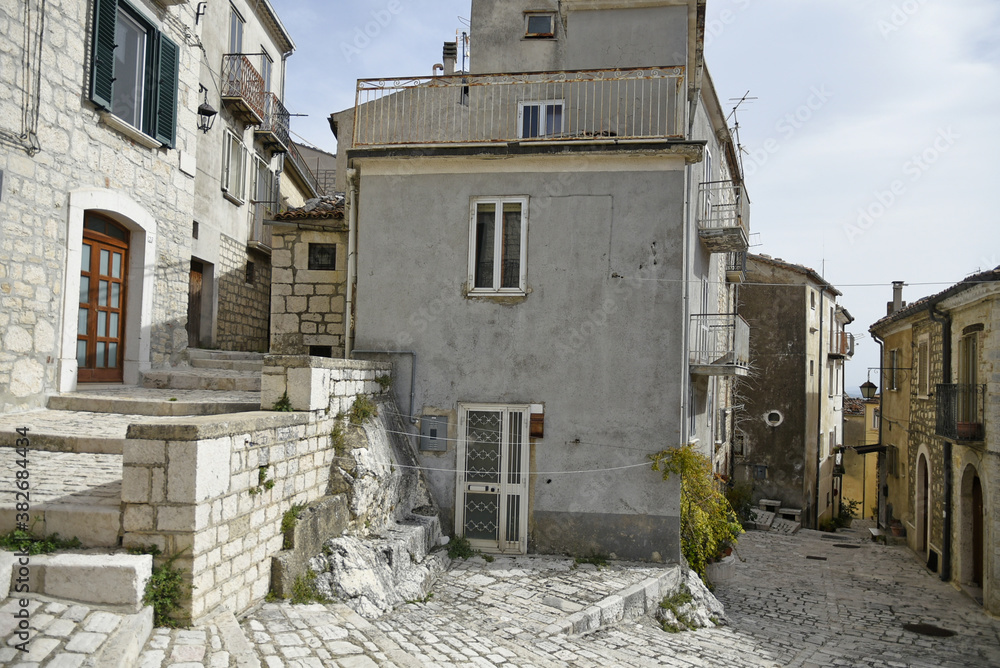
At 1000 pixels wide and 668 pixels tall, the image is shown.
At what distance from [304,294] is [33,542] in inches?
314

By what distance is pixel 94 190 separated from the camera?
29.7 feet

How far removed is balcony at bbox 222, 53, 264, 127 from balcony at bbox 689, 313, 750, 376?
450 inches

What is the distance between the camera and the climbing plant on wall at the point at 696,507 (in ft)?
31.6

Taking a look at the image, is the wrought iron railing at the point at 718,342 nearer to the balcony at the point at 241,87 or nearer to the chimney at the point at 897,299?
the balcony at the point at 241,87

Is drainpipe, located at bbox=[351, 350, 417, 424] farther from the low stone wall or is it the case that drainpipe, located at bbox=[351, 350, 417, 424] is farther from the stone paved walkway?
the low stone wall

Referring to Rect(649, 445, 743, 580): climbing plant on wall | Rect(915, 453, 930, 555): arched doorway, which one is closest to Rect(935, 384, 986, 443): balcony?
Rect(915, 453, 930, 555): arched doorway

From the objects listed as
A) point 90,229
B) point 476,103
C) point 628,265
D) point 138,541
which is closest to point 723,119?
point 476,103

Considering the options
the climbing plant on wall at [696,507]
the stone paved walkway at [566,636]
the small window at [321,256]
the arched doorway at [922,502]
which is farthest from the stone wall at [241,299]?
the arched doorway at [922,502]

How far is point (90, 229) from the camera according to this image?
9406mm

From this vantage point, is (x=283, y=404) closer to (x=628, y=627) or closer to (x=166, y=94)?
(x=628, y=627)

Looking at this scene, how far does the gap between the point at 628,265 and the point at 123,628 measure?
7.52 meters

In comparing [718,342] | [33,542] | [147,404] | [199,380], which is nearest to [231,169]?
[199,380]

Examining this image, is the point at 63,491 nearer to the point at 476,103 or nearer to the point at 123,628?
the point at 123,628

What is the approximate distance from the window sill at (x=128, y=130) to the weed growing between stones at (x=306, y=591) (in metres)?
6.64
